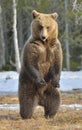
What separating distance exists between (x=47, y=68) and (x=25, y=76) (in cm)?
48

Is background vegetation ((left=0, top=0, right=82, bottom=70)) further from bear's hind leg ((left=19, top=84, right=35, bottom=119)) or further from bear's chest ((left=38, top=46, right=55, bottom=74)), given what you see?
bear's chest ((left=38, top=46, right=55, bottom=74))

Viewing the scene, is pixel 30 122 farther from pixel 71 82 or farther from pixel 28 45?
pixel 71 82

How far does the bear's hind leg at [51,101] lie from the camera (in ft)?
33.4

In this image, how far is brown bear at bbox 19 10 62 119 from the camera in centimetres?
958

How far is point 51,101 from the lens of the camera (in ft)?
33.6

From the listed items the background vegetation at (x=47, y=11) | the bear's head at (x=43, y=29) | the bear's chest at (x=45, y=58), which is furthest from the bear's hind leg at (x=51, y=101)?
the background vegetation at (x=47, y=11)

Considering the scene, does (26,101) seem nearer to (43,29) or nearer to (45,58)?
(45,58)

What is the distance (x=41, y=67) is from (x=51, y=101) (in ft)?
2.77

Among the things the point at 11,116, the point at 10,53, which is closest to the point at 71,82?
the point at 11,116

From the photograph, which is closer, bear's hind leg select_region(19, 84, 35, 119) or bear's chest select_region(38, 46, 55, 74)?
bear's chest select_region(38, 46, 55, 74)

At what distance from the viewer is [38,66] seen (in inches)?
382

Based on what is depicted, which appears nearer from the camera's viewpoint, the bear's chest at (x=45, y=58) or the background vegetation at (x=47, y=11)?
the bear's chest at (x=45, y=58)

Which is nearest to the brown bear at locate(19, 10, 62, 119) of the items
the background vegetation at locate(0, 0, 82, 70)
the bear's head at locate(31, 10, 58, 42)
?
the bear's head at locate(31, 10, 58, 42)

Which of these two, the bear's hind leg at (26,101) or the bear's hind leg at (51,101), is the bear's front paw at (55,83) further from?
the bear's hind leg at (26,101)
